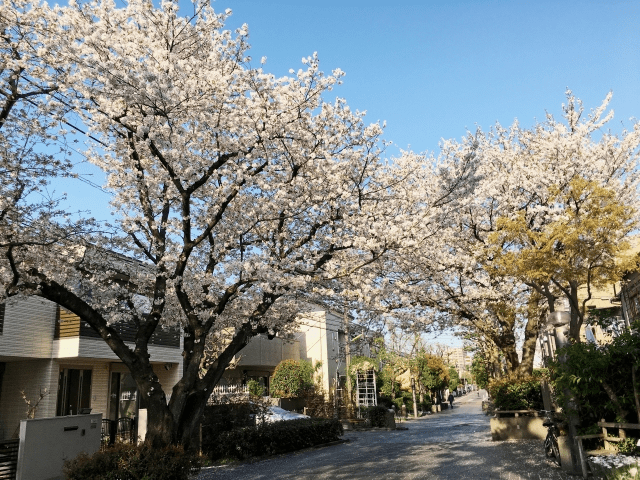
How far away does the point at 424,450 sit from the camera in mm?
14008

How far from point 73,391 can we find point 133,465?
11225mm

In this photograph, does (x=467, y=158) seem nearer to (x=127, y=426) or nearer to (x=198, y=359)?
(x=198, y=359)

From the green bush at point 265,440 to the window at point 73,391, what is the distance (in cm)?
562

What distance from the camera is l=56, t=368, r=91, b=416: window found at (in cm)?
1656

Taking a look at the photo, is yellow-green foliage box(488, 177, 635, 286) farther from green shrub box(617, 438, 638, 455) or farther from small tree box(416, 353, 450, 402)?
small tree box(416, 353, 450, 402)

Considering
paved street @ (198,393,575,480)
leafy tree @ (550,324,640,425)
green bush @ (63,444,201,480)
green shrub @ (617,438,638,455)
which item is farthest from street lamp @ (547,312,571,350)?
green bush @ (63,444,201,480)

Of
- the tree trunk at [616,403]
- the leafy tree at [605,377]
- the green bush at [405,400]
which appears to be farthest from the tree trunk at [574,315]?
the green bush at [405,400]

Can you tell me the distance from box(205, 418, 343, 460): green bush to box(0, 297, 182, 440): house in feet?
9.13

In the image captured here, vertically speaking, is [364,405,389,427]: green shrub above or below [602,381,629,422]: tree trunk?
below

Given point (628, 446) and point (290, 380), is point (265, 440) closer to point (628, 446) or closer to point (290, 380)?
point (628, 446)

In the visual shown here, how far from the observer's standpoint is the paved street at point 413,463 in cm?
988

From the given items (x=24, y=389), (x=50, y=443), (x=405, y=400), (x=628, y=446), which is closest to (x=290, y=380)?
(x=24, y=389)

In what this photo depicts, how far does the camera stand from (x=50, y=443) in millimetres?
10117

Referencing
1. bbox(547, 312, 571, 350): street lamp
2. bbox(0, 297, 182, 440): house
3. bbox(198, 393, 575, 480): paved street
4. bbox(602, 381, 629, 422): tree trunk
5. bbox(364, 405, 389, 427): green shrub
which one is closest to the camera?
bbox(602, 381, 629, 422): tree trunk
